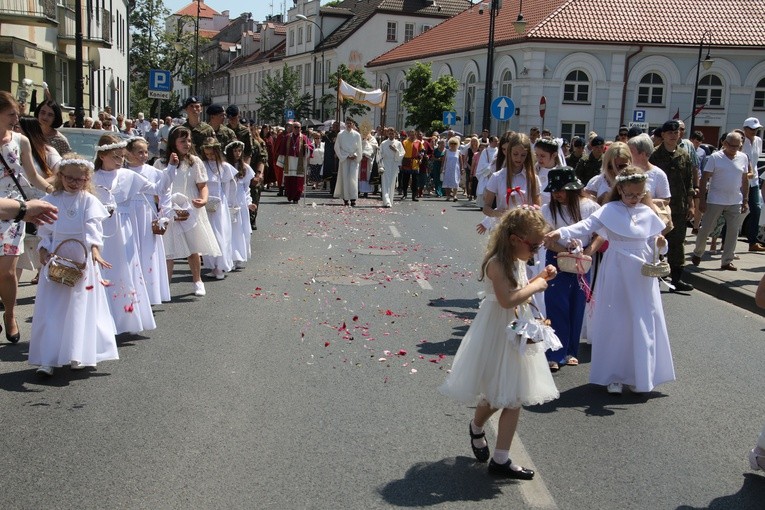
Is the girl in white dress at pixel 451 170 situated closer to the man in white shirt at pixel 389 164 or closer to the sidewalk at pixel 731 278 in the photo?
the man in white shirt at pixel 389 164

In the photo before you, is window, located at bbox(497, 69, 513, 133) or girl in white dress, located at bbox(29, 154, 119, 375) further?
window, located at bbox(497, 69, 513, 133)

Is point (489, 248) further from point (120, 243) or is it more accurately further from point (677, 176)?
point (677, 176)

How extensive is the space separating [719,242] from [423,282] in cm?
867

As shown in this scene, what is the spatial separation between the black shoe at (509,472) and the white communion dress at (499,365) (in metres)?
0.33

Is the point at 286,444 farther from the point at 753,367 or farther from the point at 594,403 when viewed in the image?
the point at 753,367

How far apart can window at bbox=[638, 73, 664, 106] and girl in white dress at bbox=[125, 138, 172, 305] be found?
42.1m

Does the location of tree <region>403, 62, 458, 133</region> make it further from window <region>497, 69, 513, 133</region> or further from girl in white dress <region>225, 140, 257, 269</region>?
girl in white dress <region>225, 140, 257, 269</region>

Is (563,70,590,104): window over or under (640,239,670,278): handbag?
over

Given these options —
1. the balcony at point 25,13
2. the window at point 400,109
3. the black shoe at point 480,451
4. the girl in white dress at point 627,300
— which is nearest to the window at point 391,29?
the window at point 400,109

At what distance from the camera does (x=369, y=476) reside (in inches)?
195

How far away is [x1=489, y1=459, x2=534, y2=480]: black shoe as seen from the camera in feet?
16.4

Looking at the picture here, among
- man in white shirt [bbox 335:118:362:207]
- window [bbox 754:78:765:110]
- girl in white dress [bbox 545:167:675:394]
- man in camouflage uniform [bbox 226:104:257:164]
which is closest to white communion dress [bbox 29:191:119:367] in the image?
girl in white dress [bbox 545:167:675:394]

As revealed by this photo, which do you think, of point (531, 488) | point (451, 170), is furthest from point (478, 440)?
point (451, 170)

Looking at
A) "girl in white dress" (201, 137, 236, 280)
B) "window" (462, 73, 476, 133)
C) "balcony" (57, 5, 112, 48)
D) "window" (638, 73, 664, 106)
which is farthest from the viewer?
"window" (462, 73, 476, 133)
